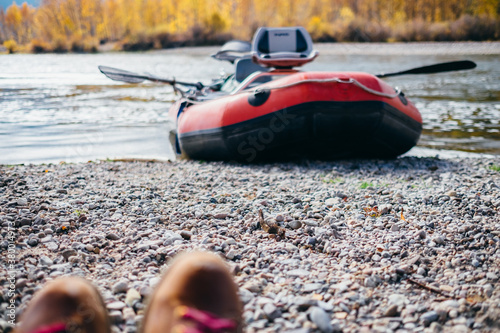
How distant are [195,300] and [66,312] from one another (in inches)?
14.5

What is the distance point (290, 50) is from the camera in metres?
7.17

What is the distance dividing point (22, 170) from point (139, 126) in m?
4.21

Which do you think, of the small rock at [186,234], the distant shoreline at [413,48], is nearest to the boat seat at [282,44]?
the small rock at [186,234]

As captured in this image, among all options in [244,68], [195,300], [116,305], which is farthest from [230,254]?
[244,68]

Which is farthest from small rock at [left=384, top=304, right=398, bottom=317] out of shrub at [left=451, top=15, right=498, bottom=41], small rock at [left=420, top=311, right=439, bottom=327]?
shrub at [left=451, top=15, right=498, bottom=41]

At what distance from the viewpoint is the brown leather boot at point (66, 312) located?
1262 millimetres

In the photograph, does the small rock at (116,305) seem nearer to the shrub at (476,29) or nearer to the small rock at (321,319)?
the small rock at (321,319)

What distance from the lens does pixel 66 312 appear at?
1.28m

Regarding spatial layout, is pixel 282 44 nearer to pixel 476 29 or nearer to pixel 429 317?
pixel 429 317

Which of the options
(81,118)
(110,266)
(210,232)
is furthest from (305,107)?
(81,118)

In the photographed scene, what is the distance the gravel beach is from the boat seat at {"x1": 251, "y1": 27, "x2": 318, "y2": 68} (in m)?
2.72

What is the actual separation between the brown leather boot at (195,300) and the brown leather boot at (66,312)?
0.51ft

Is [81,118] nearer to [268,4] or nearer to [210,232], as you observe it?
[210,232]

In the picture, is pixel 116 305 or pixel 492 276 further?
pixel 492 276
